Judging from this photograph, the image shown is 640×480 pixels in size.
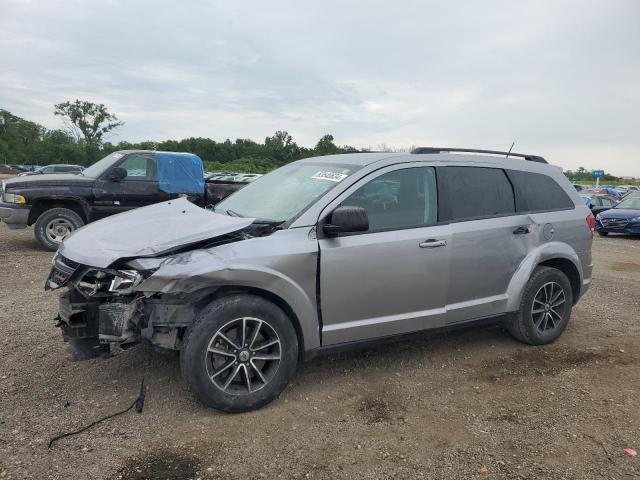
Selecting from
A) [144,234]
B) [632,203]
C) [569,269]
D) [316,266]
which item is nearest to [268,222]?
[316,266]

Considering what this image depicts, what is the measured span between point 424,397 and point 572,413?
3.35 feet

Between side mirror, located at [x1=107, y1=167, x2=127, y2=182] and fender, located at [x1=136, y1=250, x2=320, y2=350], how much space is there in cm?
680

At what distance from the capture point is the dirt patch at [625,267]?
31.2 ft

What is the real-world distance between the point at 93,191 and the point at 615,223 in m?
14.8

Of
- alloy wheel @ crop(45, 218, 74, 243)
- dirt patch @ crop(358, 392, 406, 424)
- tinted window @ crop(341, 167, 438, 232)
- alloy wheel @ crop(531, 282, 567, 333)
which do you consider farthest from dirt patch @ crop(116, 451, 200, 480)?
alloy wheel @ crop(45, 218, 74, 243)

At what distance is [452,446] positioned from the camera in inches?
122

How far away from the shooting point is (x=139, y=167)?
9.86 metres

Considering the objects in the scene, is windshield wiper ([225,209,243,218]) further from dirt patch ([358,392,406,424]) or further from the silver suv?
dirt patch ([358,392,406,424])

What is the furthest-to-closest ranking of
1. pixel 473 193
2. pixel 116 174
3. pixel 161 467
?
pixel 116 174 < pixel 473 193 < pixel 161 467

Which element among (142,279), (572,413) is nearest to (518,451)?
(572,413)

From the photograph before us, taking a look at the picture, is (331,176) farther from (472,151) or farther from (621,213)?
(621,213)

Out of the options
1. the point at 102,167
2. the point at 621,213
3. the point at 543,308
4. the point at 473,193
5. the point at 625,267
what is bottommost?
the point at 625,267

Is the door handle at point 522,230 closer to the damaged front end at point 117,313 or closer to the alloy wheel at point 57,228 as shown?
the damaged front end at point 117,313

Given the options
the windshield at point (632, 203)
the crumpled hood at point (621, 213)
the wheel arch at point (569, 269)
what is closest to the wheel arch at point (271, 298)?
the wheel arch at point (569, 269)
